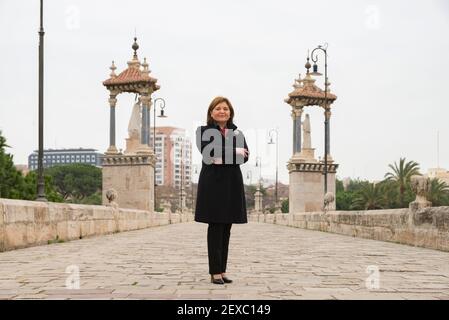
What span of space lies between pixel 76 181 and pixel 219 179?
86616 millimetres

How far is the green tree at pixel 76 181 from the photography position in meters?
89.1

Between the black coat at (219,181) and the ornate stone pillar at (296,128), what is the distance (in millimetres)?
41401

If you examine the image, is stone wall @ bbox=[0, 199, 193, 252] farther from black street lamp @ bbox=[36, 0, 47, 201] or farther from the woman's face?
the woman's face

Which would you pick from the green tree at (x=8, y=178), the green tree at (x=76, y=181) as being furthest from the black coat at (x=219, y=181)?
the green tree at (x=76, y=181)

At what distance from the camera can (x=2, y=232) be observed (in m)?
9.42

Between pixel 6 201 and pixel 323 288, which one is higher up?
pixel 6 201

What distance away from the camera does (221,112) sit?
5.57m

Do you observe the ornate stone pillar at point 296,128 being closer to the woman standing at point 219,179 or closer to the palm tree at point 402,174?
the palm tree at point 402,174

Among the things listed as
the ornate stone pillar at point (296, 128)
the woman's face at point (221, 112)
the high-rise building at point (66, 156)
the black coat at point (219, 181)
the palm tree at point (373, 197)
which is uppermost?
the high-rise building at point (66, 156)

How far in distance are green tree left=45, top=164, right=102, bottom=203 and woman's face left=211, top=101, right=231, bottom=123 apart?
86006mm
